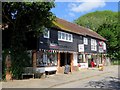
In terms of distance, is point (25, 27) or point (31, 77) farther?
point (31, 77)

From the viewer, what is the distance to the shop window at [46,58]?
100 ft

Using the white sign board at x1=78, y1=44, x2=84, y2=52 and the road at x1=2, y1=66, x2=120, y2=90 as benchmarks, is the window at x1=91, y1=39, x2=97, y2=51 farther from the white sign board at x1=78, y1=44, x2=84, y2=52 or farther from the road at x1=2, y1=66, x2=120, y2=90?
the road at x1=2, y1=66, x2=120, y2=90

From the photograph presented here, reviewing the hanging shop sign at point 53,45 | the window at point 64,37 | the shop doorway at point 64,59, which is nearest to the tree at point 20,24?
the hanging shop sign at point 53,45

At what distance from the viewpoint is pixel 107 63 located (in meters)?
57.3

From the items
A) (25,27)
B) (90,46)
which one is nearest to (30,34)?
(25,27)

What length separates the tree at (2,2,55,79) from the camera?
73.0ft

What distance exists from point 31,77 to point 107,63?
32369 millimetres

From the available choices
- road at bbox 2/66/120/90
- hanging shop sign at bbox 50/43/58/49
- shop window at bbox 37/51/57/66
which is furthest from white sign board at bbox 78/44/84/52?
road at bbox 2/66/120/90

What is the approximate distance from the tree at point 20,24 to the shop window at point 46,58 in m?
3.74

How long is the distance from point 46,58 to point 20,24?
24.4 ft

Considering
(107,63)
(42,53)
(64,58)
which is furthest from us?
(107,63)

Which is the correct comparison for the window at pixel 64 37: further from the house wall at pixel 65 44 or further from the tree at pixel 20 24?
the tree at pixel 20 24

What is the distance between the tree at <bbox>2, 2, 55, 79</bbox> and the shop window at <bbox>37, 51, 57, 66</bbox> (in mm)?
3742

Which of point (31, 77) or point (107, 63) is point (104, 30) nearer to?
point (107, 63)
